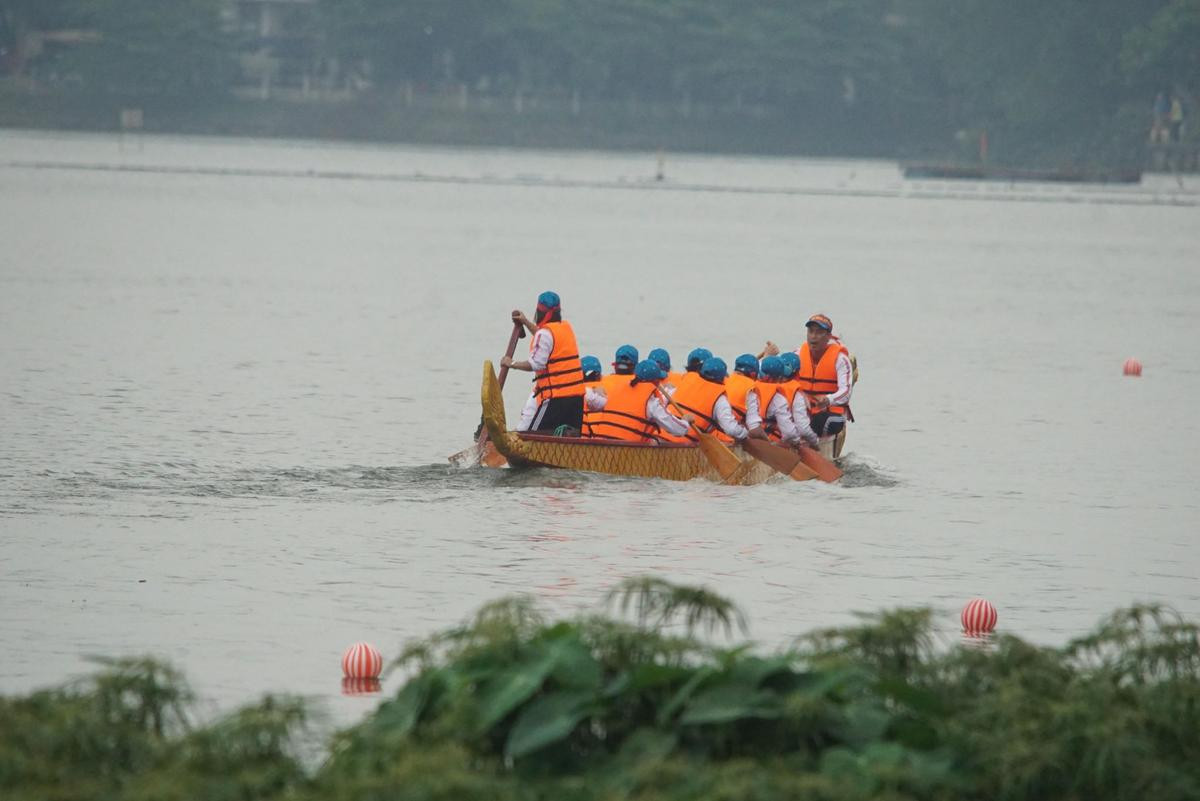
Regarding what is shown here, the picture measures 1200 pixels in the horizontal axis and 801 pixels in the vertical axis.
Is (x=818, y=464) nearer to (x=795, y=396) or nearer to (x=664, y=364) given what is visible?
(x=795, y=396)

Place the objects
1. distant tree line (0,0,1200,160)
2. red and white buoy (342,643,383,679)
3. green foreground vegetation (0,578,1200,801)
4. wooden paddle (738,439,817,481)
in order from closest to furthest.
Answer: green foreground vegetation (0,578,1200,801)
red and white buoy (342,643,383,679)
wooden paddle (738,439,817,481)
distant tree line (0,0,1200,160)

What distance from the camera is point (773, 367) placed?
21281 millimetres

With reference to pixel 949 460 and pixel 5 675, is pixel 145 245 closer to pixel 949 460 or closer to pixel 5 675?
pixel 949 460

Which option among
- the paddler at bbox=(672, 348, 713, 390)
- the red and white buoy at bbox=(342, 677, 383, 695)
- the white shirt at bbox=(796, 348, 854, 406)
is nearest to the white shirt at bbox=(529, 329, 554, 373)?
the paddler at bbox=(672, 348, 713, 390)

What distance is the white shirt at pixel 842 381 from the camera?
2200 cm

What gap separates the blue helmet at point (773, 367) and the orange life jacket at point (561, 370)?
77.3 inches

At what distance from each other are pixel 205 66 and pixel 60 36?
9.71 meters

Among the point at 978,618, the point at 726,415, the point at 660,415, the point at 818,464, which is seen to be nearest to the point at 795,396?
the point at 818,464

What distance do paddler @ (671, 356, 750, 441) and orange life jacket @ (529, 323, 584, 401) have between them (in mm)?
996

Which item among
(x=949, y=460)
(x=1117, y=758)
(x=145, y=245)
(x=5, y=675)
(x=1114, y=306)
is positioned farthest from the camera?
(x=145, y=245)

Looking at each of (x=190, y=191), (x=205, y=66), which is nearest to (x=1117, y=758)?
(x=190, y=191)

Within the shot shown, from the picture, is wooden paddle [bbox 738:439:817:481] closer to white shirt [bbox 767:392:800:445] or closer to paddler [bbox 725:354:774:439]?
paddler [bbox 725:354:774:439]

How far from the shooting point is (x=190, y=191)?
90.0 m

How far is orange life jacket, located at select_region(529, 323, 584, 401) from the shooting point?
65.9ft
